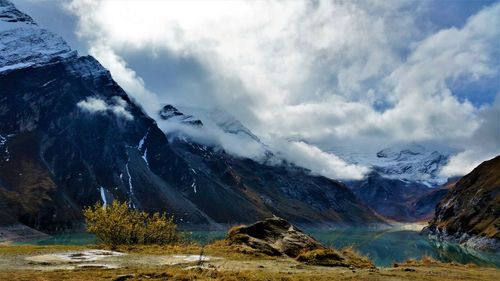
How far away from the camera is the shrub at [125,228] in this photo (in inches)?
1661

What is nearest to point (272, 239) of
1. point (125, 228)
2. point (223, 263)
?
point (223, 263)

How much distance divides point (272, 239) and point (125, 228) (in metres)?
12.9

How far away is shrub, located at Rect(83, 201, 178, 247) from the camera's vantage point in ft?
138

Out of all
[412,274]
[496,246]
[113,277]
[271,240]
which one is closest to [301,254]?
[271,240]

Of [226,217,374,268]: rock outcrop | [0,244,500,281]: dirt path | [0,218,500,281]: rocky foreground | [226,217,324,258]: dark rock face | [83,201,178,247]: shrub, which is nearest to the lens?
[0,244,500,281]: dirt path

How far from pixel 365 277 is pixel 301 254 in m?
8.24

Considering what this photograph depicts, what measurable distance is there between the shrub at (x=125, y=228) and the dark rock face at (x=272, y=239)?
864cm

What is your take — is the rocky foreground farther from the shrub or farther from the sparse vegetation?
the shrub

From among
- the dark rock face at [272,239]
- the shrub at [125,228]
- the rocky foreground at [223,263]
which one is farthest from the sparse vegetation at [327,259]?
the shrub at [125,228]

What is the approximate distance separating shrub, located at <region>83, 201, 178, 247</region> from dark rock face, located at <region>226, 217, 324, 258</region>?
8.64 m

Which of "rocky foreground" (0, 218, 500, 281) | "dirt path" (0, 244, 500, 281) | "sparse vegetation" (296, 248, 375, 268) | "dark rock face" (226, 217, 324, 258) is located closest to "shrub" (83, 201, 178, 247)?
"rocky foreground" (0, 218, 500, 281)

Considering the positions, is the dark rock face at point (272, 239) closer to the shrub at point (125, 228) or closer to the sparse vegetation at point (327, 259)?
the sparse vegetation at point (327, 259)

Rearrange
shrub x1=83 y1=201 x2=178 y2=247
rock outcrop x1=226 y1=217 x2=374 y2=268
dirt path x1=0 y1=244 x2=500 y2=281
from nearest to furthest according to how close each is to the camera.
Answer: dirt path x1=0 y1=244 x2=500 y2=281 → rock outcrop x1=226 y1=217 x2=374 y2=268 → shrub x1=83 y1=201 x2=178 y2=247

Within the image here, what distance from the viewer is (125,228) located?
42.6 metres
